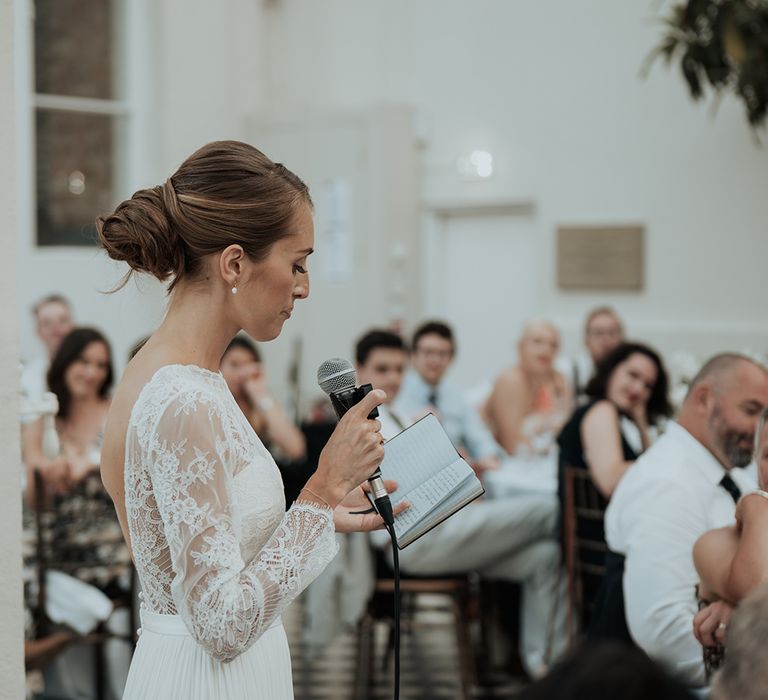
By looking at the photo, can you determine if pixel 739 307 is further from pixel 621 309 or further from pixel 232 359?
pixel 232 359

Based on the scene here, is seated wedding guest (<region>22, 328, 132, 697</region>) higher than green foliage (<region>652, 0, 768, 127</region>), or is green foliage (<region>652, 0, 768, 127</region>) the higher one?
green foliage (<region>652, 0, 768, 127</region>)

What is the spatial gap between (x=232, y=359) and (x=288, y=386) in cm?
372

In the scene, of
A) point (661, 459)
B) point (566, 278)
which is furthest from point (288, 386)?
point (661, 459)

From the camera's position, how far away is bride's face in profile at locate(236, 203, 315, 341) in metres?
1.86

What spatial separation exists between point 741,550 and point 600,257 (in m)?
6.42

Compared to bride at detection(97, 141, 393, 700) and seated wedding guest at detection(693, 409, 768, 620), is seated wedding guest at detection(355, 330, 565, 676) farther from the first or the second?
bride at detection(97, 141, 393, 700)

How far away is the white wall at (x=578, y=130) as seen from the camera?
27.7 feet

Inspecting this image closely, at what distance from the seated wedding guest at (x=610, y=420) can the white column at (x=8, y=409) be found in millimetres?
2861

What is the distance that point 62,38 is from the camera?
830cm

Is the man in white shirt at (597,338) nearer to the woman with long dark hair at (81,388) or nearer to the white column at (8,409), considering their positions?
the woman with long dark hair at (81,388)

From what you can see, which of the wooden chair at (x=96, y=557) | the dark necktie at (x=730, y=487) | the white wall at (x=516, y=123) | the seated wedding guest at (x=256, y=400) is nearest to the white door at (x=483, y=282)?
the white wall at (x=516, y=123)

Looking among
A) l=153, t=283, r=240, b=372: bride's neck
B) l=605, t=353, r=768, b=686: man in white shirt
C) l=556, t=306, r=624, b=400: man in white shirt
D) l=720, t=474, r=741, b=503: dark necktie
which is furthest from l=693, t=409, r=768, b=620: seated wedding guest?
l=556, t=306, r=624, b=400: man in white shirt

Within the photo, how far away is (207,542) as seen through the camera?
1.71 m

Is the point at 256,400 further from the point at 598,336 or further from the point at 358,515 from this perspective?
the point at 358,515
